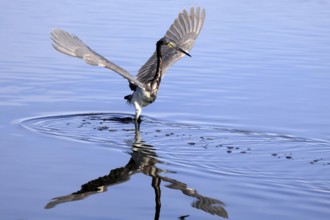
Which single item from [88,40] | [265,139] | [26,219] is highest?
[88,40]

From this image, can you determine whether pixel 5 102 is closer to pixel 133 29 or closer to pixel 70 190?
Answer: pixel 70 190

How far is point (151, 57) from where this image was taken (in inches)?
466

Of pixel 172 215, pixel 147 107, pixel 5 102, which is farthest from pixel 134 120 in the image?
pixel 172 215

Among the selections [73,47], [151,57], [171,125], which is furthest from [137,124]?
[73,47]

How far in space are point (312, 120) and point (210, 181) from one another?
10.2 feet

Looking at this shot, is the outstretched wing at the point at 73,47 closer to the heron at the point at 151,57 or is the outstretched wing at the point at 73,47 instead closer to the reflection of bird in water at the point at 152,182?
the heron at the point at 151,57

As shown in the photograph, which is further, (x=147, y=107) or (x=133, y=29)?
(x=133, y=29)

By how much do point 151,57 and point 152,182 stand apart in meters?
3.87

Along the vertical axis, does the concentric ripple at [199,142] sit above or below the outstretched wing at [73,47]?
below

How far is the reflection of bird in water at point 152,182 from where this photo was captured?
7.36m

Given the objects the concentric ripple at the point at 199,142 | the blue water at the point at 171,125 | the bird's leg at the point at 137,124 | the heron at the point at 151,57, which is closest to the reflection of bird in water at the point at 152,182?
the blue water at the point at 171,125

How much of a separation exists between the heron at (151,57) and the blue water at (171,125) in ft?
1.22

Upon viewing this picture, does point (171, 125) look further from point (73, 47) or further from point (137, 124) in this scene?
point (73, 47)

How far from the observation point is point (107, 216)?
700 cm
